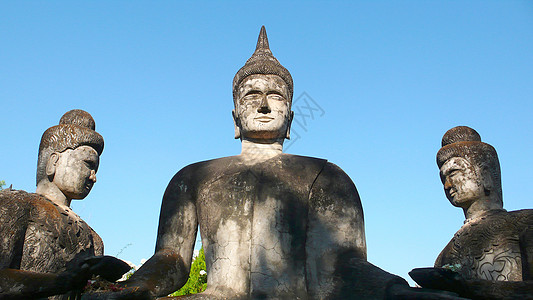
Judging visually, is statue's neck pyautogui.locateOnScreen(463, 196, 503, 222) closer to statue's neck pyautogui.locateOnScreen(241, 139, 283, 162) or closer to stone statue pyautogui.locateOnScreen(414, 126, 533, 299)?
stone statue pyautogui.locateOnScreen(414, 126, 533, 299)

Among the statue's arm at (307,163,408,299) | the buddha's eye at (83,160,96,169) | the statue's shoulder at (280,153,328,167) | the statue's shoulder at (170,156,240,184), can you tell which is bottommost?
the statue's arm at (307,163,408,299)

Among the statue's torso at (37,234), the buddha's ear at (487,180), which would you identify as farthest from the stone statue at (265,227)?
the buddha's ear at (487,180)

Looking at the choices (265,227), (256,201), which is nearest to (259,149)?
(256,201)

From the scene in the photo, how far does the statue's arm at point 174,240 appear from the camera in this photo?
5.31 metres

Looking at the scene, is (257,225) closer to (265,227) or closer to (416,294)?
(265,227)

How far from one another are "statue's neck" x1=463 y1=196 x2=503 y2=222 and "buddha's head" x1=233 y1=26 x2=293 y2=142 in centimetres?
323

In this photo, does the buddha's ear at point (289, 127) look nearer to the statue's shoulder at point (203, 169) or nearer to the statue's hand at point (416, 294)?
the statue's shoulder at point (203, 169)

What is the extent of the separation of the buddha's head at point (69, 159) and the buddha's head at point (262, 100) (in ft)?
7.87

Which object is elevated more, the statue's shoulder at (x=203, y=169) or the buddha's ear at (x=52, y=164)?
the buddha's ear at (x=52, y=164)

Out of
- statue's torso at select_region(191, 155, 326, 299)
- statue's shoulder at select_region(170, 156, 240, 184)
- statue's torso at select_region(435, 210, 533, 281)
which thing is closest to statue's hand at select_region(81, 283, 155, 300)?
statue's torso at select_region(191, 155, 326, 299)

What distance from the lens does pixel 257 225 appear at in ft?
18.7

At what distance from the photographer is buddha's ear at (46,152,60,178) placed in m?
7.79

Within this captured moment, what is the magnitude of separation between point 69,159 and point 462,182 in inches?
217

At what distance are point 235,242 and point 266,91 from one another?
1.85m
